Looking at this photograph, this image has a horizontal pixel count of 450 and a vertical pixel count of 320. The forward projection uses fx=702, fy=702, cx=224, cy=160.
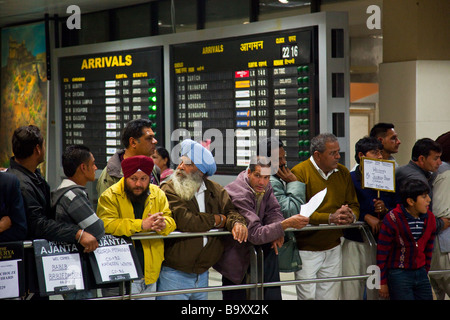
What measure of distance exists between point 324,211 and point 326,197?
0.12m

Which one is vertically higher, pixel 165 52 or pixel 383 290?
pixel 165 52

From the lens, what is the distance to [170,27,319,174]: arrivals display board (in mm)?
7039

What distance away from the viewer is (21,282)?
4.28 m

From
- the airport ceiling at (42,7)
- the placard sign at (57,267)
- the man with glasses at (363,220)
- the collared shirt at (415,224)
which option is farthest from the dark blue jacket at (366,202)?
the airport ceiling at (42,7)

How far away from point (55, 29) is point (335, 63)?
4.96 meters

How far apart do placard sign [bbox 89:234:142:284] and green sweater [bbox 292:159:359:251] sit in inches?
56.1

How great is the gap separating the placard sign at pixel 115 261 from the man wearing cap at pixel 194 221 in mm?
314

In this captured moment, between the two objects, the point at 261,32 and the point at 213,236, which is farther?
the point at 261,32

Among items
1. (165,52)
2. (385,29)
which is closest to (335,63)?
(385,29)

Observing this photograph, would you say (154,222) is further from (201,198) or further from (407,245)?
(407,245)

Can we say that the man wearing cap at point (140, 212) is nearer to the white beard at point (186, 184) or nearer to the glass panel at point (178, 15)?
the white beard at point (186, 184)

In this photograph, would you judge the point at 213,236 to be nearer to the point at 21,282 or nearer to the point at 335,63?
the point at 21,282
